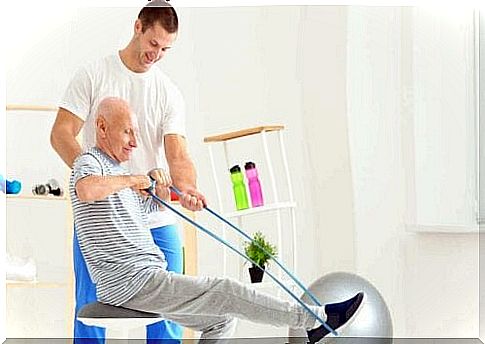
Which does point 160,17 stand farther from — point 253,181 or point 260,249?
point 260,249

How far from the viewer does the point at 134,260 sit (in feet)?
18.8

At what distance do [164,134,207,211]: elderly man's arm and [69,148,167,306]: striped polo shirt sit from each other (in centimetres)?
13

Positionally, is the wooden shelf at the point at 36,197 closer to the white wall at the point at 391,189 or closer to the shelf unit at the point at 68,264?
the shelf unit at the point at 68,264

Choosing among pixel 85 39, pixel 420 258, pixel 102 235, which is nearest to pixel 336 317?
pixel 420 258

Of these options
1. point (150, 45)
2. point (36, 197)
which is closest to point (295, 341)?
point (36, 197)

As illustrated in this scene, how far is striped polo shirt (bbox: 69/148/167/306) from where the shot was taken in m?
5.72

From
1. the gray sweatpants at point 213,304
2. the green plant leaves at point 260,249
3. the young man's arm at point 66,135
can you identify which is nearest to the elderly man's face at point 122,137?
the young man's arm at point 66,135

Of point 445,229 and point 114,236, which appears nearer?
point 114,236

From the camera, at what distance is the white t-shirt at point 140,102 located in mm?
5789

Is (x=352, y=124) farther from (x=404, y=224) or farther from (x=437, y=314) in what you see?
(x=437, y=314)

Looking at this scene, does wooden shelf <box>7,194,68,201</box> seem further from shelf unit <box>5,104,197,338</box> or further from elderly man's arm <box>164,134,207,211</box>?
elderly man's arm <box>164,134,207,211</box>

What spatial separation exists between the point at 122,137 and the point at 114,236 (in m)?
0.37

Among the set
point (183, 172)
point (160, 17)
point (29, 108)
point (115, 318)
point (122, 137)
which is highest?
point (160, 17)

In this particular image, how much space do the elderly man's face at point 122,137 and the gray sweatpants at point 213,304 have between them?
1.54ft
